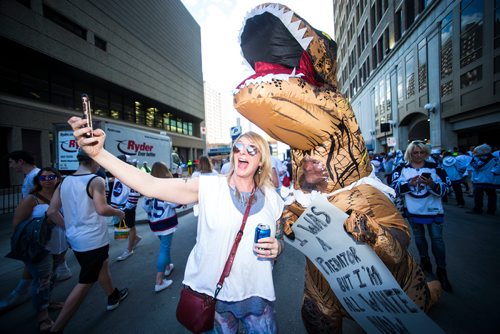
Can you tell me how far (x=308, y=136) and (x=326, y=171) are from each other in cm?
24

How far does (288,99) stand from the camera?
1159 mm

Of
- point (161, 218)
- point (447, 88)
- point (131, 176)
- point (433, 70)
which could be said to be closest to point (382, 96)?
point (433, 70)

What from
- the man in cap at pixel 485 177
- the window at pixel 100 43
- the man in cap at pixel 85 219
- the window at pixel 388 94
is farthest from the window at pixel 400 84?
the window at pixel 100 43

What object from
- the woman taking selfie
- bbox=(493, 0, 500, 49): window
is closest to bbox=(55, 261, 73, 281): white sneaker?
the woman taking selfie

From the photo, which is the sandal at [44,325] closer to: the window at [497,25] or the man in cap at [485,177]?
the man in cap at [485,177]

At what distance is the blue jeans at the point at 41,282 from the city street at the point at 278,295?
0.35 meters

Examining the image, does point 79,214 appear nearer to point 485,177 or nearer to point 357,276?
point 357,276

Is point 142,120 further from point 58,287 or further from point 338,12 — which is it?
point 338,12

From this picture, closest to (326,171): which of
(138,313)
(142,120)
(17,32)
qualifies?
(138,313)

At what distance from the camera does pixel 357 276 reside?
3.83 ft

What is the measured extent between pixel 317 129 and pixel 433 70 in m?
16.7

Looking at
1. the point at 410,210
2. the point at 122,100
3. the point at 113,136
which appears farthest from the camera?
the point at 122,100

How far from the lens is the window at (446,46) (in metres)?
11.5

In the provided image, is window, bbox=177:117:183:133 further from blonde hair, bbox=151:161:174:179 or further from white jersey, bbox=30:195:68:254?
white jersey, bbox=30:195:68:254
